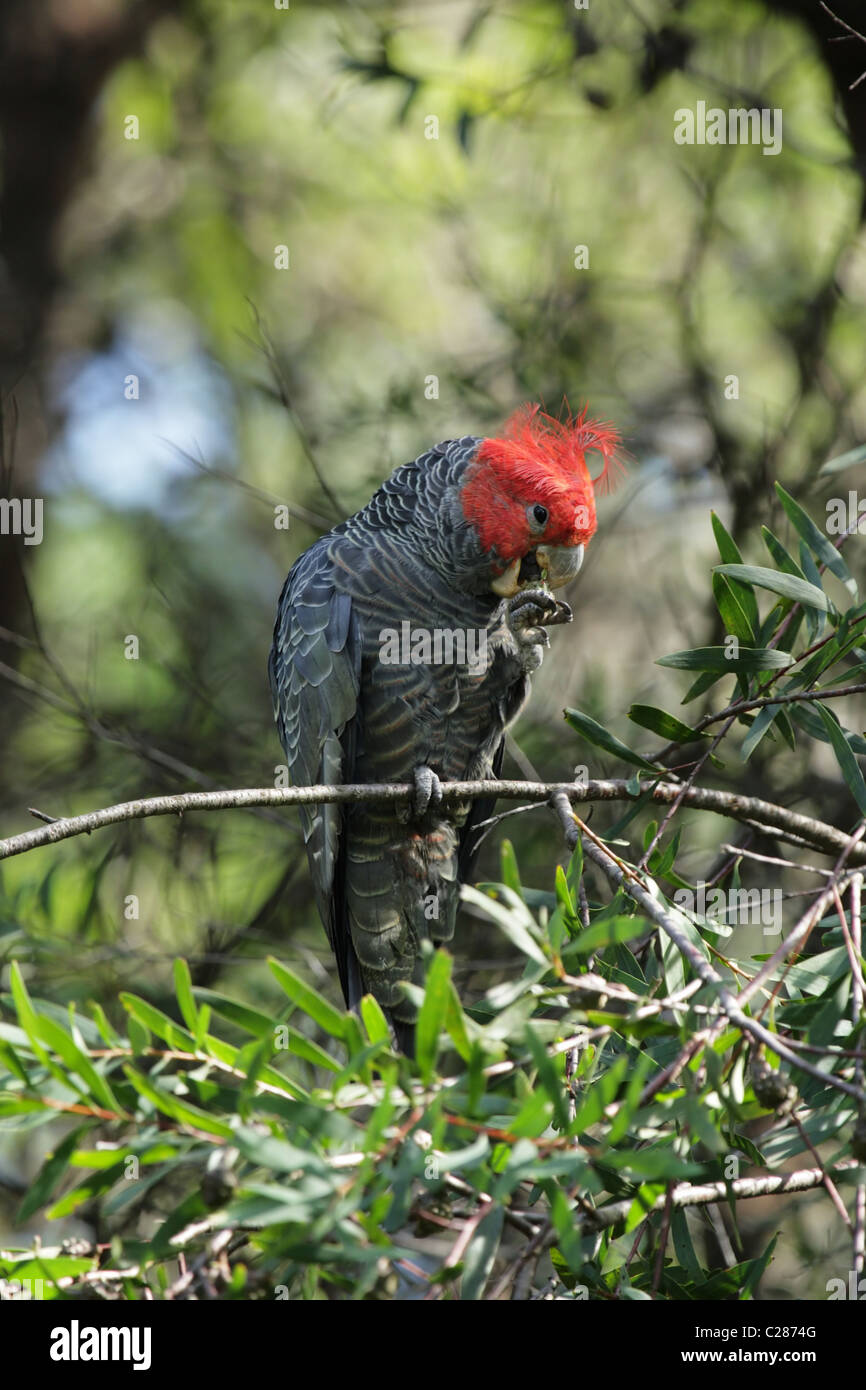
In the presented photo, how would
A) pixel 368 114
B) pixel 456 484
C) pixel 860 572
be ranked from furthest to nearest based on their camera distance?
pixel 368 114 < pixel 860 572 < pixel 456 484

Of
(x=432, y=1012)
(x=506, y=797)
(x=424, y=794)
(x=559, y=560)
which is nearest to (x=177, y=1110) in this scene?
(x=432, y=1012)

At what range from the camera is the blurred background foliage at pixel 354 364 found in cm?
311

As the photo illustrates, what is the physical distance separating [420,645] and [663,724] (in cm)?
92

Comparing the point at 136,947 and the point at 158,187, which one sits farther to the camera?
the point at 158,187

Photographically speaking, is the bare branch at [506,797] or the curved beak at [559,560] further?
the curved beak at [559,560]

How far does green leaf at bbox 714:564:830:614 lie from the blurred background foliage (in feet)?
4.40

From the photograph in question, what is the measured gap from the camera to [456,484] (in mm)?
2428

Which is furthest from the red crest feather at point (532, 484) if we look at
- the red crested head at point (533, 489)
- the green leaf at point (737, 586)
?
the green leaf at point (737, 586)

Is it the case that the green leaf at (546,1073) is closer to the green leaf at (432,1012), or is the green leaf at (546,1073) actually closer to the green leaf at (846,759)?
the green leaf at (432,1012)

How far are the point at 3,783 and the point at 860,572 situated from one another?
108 inches

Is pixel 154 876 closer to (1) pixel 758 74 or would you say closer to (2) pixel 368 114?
(1) pixel 758 74

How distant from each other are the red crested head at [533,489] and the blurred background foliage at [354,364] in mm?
679

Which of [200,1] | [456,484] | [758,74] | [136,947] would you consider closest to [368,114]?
[200,1]

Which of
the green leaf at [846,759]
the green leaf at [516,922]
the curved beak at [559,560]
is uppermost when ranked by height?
the curved beak at [559,560]
